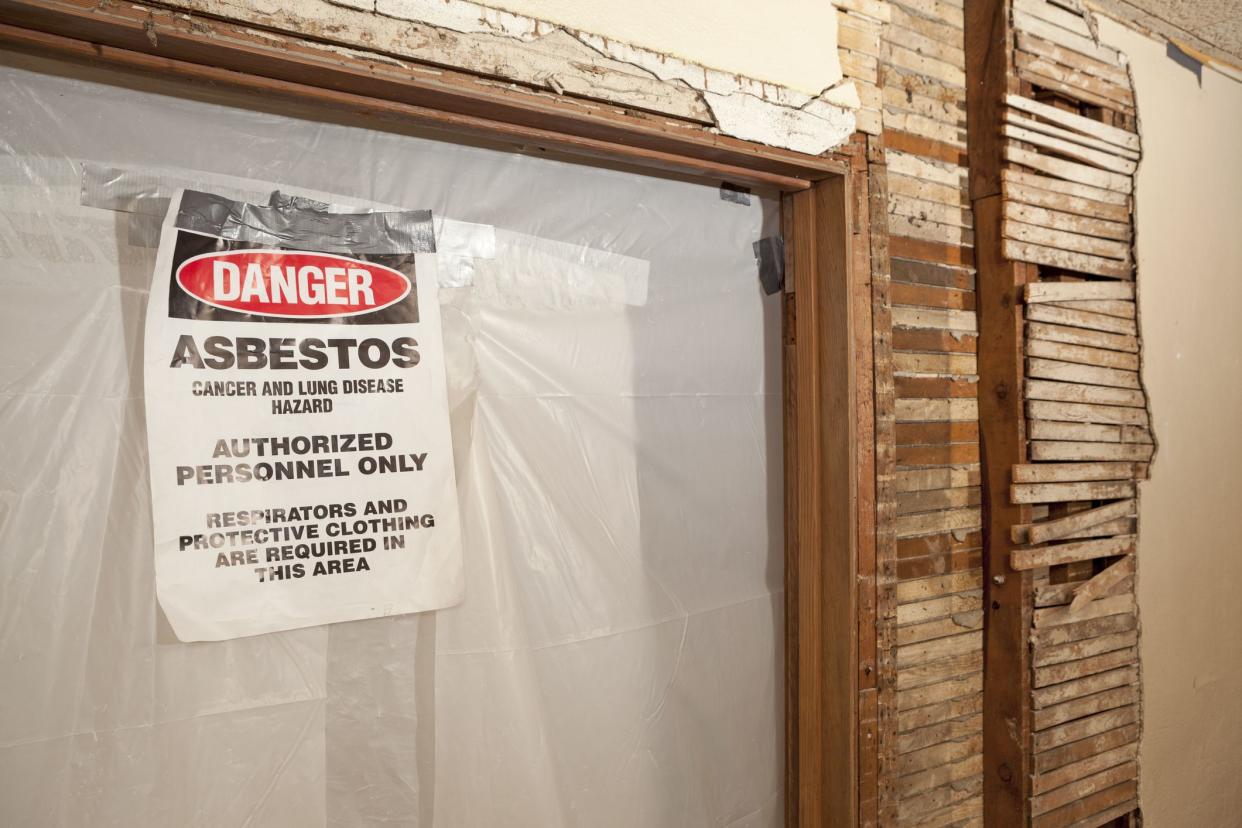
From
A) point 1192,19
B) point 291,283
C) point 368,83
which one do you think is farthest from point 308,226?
point 1192,19

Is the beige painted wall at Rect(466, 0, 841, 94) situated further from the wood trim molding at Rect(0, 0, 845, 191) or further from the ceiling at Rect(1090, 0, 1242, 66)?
the ceiling at Rect(1090, 0, 1242, 66)

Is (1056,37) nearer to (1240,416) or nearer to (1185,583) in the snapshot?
(1240,416)

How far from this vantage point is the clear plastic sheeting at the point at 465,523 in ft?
3.71

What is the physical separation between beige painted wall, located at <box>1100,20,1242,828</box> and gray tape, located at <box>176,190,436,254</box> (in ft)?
5.84

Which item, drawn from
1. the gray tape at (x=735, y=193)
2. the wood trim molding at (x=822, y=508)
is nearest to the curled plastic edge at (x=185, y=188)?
the gray tape at (x=735, y=193)

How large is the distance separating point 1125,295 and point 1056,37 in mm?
636

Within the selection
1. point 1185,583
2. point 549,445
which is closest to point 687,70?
point 549,445

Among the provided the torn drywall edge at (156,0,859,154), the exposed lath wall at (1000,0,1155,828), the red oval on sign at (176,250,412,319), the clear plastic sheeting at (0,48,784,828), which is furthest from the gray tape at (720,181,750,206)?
the red oval on sign at (176,250,412,319)

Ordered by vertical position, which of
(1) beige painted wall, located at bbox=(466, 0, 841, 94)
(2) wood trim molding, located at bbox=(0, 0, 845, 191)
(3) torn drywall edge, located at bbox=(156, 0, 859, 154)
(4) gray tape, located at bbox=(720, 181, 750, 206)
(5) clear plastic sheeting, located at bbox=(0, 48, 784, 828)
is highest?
(1) beige painted wall, located at bbox=(466, 0, 841, 94)

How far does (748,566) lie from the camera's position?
68.6 inches

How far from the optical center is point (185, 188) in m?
1.21

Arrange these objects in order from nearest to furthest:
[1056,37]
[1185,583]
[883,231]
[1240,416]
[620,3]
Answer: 1. [620,3]
2. [883,231]
3. [1056,37]
4. [1185,583]
5. [1240,416]

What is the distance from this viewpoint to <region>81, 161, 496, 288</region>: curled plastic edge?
1.16 meters

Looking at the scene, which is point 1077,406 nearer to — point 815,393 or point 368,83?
point 815,393
